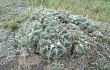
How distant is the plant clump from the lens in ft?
12.8

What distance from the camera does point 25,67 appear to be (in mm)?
3934

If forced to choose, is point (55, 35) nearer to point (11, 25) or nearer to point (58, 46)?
point (58, 46)

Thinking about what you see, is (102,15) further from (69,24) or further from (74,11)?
(69,24)

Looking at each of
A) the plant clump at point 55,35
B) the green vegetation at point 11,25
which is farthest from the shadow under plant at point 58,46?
the green vegetation at point 11,25

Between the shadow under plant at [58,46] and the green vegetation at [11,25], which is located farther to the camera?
the green vegetation at [11,25]

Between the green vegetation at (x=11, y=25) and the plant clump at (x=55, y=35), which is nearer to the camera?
the plant clump at (x=55, y=35)

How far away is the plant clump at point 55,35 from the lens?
391 cm

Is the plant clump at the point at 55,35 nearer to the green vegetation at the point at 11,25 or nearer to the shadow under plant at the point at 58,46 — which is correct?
the shadow under plant at the point at 58,46

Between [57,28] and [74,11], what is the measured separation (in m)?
1.21

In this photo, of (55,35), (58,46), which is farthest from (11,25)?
(58,46)

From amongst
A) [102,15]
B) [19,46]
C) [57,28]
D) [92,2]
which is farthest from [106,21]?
[19,46]

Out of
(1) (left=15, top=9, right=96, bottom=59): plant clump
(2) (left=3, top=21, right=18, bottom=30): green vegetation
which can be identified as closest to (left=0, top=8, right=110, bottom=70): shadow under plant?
(1) (left=15, top=9, right=96, bottom=59): plant clump

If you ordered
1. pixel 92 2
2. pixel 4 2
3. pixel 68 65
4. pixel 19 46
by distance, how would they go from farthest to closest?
pixel 92 2
pixel 4 2
pixel 19 46
pixel 68 65

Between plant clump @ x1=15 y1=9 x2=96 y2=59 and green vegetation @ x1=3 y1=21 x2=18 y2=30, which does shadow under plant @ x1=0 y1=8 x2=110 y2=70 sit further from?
green vegetation @ x1=3 y1=21 x2=18 y2=30
